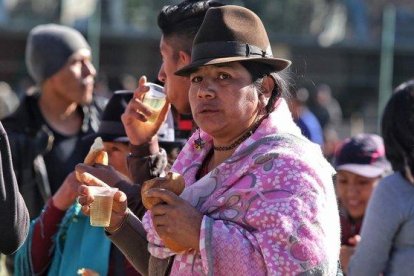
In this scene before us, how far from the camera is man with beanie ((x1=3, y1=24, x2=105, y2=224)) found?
593cm

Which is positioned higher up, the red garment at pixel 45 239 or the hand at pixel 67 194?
the hand at pixel 67 194

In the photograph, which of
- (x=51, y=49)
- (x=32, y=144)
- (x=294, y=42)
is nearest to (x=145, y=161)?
(x=32, y=144)

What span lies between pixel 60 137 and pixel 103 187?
2.73m

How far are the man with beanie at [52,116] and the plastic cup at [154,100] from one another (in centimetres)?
152

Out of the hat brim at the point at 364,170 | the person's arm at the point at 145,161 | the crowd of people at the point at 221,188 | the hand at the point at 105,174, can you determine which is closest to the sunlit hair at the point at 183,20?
the crowd of people at the point at 221,188

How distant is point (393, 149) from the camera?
4.73 m

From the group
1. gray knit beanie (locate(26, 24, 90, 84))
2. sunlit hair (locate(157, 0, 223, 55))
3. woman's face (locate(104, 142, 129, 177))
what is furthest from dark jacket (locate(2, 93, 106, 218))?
sunlit hair (locate(157, 0, 223, 55))

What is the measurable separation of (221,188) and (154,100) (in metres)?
1.02

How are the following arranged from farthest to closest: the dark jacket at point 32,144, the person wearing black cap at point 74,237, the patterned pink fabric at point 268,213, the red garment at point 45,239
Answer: the dark jacket at point 32,144, the red garment at point 45,239, the person wearing black cap at point 74,237, the patterned pink fabric at point 268,213

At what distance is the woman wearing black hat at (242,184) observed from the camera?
122 inches

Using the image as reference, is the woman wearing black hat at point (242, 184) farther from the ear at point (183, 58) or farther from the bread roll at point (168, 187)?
the ear at point (183, 58)

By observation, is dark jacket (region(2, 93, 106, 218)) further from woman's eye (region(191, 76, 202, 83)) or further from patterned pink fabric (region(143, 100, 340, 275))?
patterned pink fabric (region(143, 100, 340, 275))

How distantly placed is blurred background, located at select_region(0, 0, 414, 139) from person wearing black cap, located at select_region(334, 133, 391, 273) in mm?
11227

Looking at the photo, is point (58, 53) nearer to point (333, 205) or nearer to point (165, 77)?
point (165, 77)
